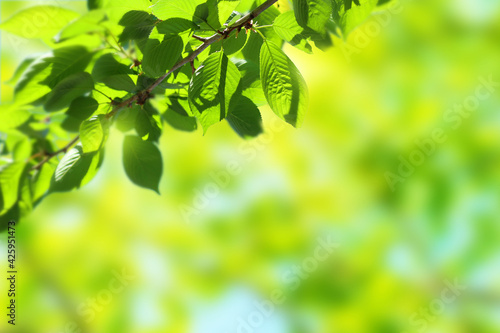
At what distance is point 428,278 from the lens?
1.99 metres

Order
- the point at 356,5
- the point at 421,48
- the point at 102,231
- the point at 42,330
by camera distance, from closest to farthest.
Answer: the point at 356,5, the point at 42,330, the point at 102,231, the point at 421,48

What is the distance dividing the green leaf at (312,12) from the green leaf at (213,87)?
0.21ft

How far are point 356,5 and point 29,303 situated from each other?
1.84 meters

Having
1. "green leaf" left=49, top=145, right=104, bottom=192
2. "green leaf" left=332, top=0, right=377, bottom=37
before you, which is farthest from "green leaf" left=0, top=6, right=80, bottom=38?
"green leaf" left=332, top=0, right=377, bottom=37

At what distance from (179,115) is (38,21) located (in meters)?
0.15

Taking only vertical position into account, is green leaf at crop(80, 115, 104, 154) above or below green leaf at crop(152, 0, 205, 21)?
below

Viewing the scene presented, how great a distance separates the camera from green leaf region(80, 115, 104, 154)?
335 mm

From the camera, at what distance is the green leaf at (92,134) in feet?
1.10

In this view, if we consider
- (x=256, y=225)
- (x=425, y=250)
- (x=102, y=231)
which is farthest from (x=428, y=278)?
(x=102, y=231)

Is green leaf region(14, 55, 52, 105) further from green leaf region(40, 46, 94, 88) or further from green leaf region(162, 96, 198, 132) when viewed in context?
green leaf region(162, 96, 198, 132)

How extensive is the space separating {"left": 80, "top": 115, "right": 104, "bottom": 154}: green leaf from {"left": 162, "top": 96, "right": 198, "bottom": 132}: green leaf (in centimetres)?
7

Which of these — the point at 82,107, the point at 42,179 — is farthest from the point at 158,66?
the point at 42,179

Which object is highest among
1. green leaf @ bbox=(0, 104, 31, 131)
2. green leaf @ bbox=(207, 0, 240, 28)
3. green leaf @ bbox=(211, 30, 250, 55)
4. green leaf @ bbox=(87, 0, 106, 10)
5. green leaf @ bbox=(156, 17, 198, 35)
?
green leaf @ bbox=(207, 0, 240, 28)

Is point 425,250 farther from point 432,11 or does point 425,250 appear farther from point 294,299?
point 432,11
